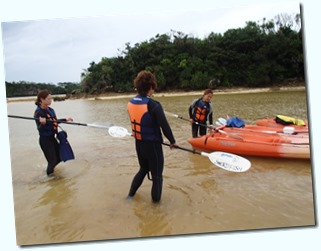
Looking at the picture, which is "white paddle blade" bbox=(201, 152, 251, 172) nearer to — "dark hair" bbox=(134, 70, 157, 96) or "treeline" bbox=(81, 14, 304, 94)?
"dark hair" bbox=(134, 70, 157, 96)

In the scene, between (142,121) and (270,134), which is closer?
(142,121)

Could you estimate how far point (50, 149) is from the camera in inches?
138

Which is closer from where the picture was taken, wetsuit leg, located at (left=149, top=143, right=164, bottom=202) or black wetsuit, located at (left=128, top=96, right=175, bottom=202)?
black wetsuit, located at (left=128, top=96, right=175, bottom=202)

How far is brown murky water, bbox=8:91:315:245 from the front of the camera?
2402mm

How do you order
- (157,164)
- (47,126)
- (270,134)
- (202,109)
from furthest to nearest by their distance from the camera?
(202,109) → (270,134) → (47,126) → (157,164)

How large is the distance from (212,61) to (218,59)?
34.0 inches

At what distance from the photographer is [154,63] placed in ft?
25.1

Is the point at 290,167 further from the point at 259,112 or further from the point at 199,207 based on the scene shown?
the point at 259,112

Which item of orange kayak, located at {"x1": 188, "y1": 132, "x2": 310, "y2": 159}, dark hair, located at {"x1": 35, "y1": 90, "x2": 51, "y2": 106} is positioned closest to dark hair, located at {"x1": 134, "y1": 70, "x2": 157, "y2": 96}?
dark hair, located at {"x1": 35, "y1": 90, "x2": 51, "y2": 106}

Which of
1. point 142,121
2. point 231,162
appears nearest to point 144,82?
point 142,121

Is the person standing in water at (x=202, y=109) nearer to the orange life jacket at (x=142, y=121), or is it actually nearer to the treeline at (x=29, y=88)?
the treeline at (x=29, y=88)

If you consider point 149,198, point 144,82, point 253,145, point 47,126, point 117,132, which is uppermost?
point 144,82

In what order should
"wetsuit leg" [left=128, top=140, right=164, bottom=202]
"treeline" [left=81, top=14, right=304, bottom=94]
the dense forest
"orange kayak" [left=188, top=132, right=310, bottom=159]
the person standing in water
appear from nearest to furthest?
"wetsuit leg" [left=128, top=140, right=164, bottom=202]
the dense forest
"treeline" [left=81, top=14, right=304, bottom=94]
"orange kayak" [left=188, top=132, right=310, bottom=159]
the person standing in water

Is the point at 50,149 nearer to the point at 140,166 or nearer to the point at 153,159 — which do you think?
the point at 140,166
